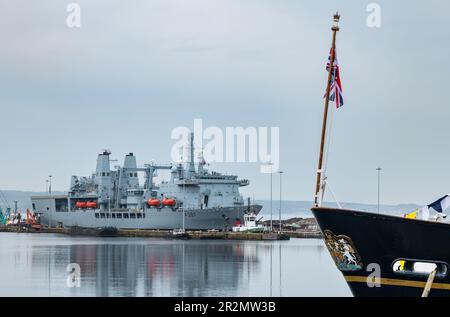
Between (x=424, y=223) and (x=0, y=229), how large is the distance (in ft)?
527

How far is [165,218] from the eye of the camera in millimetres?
134250

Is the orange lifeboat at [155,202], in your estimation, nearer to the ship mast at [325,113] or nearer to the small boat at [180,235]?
the small boat at [180,235]

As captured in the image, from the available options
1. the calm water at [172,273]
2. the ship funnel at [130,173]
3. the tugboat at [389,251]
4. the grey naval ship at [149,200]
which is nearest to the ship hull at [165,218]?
the grey naval ship at [149,200]

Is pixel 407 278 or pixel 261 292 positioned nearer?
pixel 407 278

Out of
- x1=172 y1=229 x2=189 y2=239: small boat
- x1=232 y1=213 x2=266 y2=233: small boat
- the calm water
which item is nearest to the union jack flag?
the calm water

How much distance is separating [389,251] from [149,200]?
347 feet

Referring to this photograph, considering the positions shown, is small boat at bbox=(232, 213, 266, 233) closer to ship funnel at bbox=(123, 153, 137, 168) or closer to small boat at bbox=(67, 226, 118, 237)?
small boat at bbox=(67, 226, 118, 237)

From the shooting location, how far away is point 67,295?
43688 mm

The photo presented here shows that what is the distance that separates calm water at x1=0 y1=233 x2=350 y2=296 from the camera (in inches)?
1855

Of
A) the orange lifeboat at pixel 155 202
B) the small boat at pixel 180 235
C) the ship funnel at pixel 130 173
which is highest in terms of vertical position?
the ship funnel at pixel 130 173

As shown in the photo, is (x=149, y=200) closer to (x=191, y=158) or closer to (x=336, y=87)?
(x=191, y=158)

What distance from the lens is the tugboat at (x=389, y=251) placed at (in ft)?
98.9
